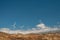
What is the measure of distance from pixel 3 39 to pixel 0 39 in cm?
364

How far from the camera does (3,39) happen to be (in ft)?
586

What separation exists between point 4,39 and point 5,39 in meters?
1.59

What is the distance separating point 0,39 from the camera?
6924 inches

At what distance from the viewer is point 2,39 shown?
17725cm

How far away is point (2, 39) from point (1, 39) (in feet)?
3.28

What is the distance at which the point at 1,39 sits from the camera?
17738 cm

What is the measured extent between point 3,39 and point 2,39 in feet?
4.87

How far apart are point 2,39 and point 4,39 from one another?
81.3 inches

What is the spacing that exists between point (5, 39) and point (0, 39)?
18.8 ft

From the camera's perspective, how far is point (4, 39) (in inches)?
7018

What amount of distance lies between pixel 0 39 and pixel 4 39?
168 inches

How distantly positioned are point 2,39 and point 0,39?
7.25ft
